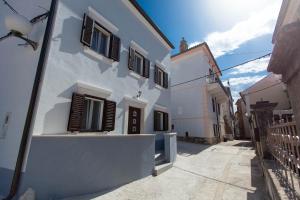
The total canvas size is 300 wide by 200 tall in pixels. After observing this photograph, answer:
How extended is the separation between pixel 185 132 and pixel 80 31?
45.6 feet

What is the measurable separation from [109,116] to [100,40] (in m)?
3.23

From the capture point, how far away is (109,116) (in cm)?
624

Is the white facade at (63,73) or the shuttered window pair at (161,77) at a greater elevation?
the shuttered window pair at (161,77)

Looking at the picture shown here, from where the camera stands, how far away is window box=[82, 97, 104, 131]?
571cm

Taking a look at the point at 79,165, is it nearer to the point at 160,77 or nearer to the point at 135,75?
the point at 135,75

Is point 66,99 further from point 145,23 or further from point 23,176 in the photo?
point 145,23

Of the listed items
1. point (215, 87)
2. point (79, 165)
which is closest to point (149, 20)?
point (79, 165)

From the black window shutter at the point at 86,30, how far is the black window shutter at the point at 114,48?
Answer: 1.12 metres

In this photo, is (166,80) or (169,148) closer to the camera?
(169,148)

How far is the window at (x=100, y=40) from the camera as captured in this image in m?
6.59

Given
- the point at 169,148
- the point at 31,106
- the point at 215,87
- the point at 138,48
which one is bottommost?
the point at 169,148

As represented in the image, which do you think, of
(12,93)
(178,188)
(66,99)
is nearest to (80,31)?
(66,99)

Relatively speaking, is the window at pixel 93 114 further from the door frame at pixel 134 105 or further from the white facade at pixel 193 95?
the white facade at pixel 193 95

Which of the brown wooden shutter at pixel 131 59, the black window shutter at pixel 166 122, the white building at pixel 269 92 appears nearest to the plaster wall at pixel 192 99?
the white building at pixel 269 92
